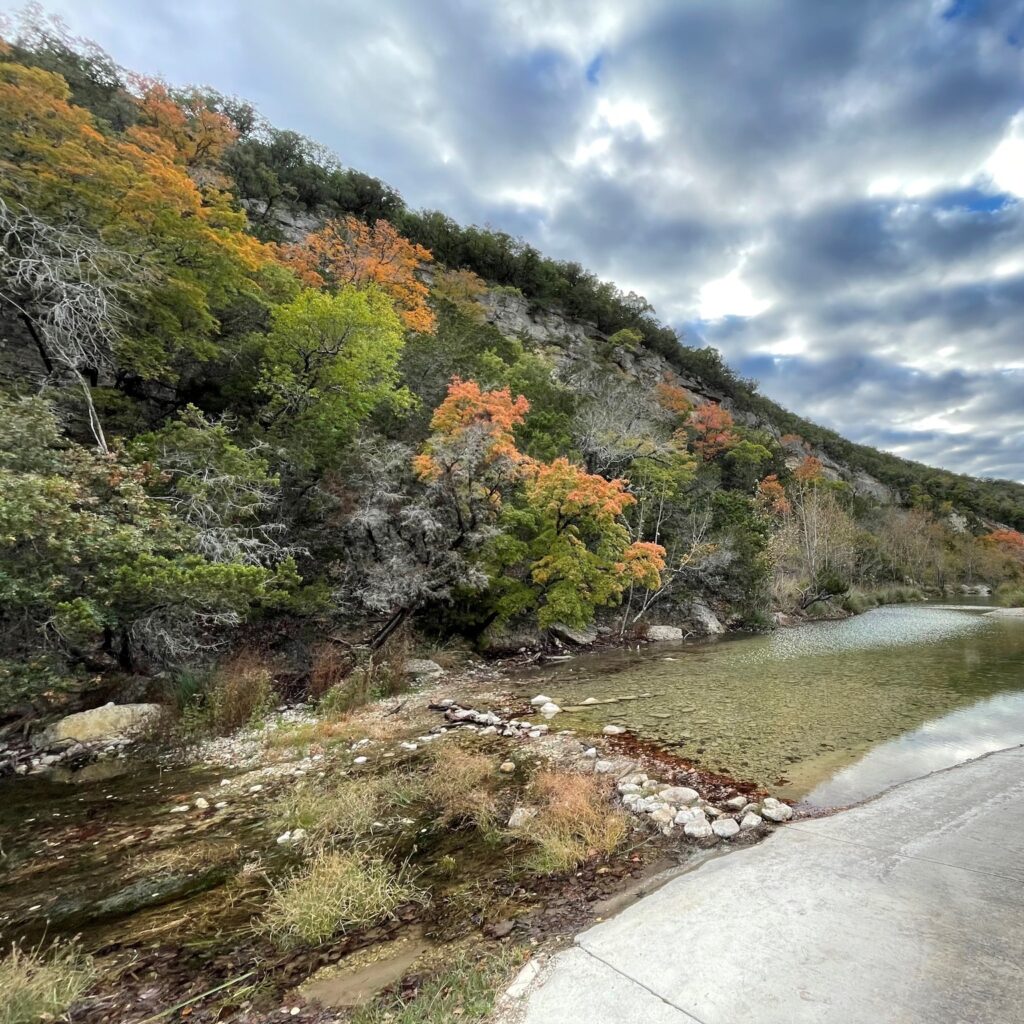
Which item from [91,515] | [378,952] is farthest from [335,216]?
[378,952]

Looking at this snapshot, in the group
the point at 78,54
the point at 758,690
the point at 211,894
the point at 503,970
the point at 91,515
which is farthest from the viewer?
the point at 78,54

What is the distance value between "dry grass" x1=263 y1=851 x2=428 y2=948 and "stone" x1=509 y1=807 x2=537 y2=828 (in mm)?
1284

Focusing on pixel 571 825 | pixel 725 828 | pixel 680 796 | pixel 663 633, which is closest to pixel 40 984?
pixel 571 825

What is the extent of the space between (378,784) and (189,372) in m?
15.3

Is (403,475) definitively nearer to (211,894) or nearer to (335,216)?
(211,894)

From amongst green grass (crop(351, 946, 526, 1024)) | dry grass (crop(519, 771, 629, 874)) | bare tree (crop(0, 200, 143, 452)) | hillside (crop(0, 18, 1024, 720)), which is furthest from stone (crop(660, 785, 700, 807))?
bare tree (crop(0, 200, 143, 452))

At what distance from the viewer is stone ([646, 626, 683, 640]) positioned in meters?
19.8

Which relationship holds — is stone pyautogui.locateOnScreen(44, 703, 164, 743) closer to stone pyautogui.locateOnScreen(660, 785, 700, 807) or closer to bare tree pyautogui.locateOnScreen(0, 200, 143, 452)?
bare tree pyautogui.locateOnScreen(0, 200, 143, 452)

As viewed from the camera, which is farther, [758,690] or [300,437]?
[300,437]

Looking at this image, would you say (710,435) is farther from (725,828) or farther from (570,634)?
(725,828)

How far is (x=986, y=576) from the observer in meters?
49.8

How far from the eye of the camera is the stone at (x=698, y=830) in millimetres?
4854

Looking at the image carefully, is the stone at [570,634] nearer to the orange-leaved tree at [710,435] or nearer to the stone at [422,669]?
the stone at [422,669]

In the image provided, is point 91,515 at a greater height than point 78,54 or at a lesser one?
lesser
